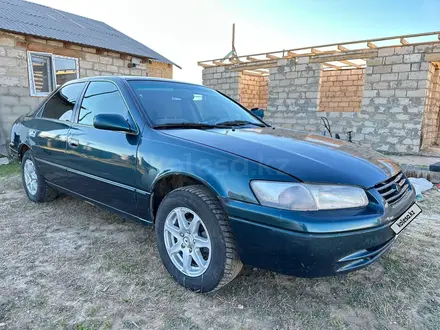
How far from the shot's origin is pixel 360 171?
1.90 meters

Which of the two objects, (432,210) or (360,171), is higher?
(360,171)

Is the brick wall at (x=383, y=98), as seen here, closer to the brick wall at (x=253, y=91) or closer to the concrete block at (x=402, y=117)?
the concrete block at (x=402, y=117)

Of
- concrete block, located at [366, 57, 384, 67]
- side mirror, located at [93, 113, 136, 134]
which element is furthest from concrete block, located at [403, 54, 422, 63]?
side mirror, located at [93, 113, 136, 134]

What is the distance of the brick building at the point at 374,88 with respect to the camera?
335 inches

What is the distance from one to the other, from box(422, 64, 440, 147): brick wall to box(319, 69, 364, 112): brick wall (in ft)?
9.78

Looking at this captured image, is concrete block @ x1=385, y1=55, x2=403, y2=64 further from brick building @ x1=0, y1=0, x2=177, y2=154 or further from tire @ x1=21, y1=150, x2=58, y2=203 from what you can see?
tire @ x1=21, y1=150, x2=58, y2=203

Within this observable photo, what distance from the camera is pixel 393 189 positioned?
79.4 inches

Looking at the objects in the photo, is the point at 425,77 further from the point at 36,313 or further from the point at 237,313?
the point at 36,313

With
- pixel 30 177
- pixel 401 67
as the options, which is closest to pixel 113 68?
pixel 30 177

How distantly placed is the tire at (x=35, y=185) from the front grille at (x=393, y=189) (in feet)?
11.7

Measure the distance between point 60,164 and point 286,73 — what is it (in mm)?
9348

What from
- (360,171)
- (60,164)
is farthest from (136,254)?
(360,171)

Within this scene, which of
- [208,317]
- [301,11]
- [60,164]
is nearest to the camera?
[208,317]

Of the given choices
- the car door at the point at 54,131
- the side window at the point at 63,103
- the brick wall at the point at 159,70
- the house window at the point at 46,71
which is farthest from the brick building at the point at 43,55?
the side window at the point at 63,103
